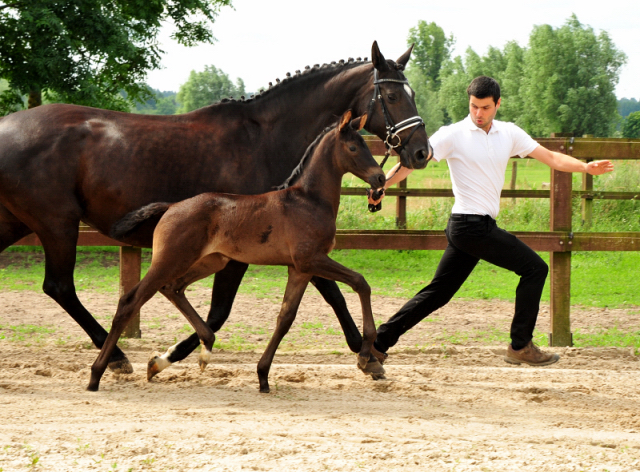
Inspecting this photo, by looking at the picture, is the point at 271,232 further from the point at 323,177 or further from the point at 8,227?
the point at 8,227

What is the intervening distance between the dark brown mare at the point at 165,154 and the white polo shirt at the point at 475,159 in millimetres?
299

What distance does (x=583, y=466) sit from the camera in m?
2.83

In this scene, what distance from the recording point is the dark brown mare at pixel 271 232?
4.00m

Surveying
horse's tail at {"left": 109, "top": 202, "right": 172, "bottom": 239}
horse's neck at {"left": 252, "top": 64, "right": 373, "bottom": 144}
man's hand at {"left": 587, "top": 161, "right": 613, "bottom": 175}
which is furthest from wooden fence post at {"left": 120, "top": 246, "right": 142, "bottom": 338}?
man's hand at {"left": 587, "top": 161, "right": 613, "bottom": 175}

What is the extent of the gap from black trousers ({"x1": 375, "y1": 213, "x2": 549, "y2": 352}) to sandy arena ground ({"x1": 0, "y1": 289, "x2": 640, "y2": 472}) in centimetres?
36

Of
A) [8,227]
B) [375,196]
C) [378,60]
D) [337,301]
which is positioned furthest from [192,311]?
[378,60]

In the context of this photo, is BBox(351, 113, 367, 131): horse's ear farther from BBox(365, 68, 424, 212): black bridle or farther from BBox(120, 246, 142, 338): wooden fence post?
BBox(120, 246, 142, 338): wooden fence post

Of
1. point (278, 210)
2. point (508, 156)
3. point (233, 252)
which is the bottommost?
point (233, 252)

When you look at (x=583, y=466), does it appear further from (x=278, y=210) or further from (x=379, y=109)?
(x=379, y=109)

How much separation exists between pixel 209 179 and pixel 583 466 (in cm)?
274

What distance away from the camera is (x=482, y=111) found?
424 cm

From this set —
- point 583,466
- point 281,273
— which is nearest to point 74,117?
point 583,466

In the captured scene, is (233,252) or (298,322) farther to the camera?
(298,322)

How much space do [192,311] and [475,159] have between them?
1999mm
